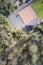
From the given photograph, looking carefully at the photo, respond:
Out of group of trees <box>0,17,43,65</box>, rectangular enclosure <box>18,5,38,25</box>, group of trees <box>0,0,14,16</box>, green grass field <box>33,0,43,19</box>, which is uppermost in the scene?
group of trees <box>0,17,43,65</box>

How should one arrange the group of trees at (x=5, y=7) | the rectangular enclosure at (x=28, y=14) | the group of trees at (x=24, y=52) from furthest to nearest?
1. the group of trees at (x=5, y=7)
2. the rectangular enclosure at (x=28, y=14)
3. the group of trees at (x=24, y=52)

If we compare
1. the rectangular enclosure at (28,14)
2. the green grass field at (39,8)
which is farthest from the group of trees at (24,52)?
the green grass field at (39,8)

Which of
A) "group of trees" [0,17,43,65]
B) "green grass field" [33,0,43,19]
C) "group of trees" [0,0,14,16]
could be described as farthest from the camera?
"green grass field" [33,0,43,19]

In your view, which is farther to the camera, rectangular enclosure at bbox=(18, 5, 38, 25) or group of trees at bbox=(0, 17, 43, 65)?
rectangular enclosure at bbox=(18, 5, 38, 25)

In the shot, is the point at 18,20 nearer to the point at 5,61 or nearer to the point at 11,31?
the point at 11,31

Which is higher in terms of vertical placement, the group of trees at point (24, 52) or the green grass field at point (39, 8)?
the group of trees at point (24, 52)

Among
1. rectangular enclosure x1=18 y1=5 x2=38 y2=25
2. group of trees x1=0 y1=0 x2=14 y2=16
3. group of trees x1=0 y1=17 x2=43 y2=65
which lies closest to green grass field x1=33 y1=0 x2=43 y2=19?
rectangular enclosure x1=18 y1=5 x2=38 y2=25

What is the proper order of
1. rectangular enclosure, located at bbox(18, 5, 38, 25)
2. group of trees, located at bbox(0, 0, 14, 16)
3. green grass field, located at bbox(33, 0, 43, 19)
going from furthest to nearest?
green grass field, located at bbox(33, 0, 43, 19), group of trees, located at bbox(0, 0, 14, 16), rectangular enclosure, located at bbox(18, 5, 38, 25)

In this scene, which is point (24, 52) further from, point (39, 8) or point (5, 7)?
point (39, 8)

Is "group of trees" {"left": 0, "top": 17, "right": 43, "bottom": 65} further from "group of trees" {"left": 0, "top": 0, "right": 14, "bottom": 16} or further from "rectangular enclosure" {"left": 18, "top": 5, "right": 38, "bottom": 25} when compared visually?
"group of trees" {"left": 0, "top": 0, "right": 14, "bottom": 16}

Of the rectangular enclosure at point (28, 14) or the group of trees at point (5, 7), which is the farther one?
the group of trees at point (5, 7)

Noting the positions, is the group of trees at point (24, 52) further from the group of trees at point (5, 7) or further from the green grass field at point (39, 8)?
the green grass field at point (39, 8)
